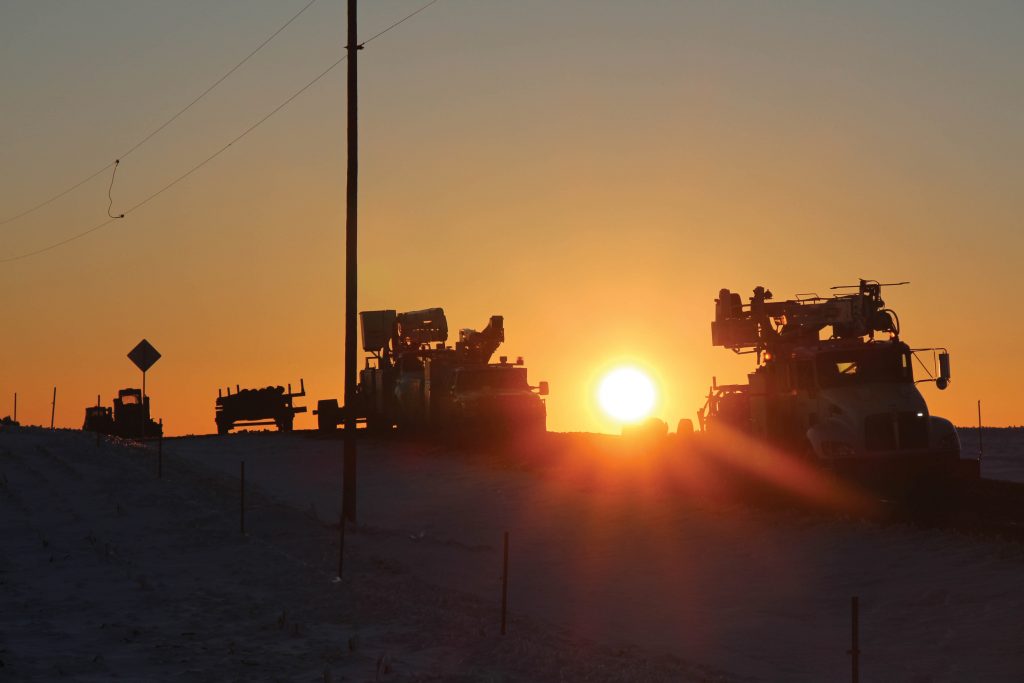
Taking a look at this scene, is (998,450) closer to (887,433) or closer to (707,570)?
(887,433)

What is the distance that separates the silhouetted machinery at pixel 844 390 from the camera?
94.4ft

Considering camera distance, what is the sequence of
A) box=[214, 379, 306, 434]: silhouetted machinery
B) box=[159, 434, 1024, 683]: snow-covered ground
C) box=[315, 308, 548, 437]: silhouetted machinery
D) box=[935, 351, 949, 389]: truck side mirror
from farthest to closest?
box=[214, 379, 306, 434]: silhouetted machinery
box=[315, 308, 548, 437]: silhouetted machinery
box=[935, 351, 949, 389]: truck side mirror
box=[159, 434, 1024, 683]: snow-covered ground

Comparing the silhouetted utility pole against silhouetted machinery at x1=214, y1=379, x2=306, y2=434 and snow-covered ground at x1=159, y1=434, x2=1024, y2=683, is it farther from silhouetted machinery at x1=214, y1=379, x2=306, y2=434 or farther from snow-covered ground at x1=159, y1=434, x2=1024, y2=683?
silhouetted machinery at x1=214, y1=379, x2=306, y2=434

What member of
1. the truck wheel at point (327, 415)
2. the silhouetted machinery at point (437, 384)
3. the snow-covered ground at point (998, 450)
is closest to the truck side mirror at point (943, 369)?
the snow-covered ground at point (998, 450)

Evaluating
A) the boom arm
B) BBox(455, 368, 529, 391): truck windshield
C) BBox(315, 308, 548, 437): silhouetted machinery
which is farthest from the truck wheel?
the boom arm

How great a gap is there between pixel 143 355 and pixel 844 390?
17.8m

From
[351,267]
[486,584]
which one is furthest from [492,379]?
[486,584]

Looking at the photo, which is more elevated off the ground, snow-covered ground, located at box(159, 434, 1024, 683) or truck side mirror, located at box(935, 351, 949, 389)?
truck side mirror, located at box(935, 351, 949, 389)

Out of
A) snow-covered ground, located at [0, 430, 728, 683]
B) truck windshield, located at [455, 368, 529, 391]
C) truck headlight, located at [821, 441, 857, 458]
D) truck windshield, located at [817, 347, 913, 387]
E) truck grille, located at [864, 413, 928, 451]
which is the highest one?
truck windshield, located at [455, 368, 529, 391]

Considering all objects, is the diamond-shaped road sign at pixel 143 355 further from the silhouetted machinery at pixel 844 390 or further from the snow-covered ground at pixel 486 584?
the silhouetted machinery at pixel 844 390

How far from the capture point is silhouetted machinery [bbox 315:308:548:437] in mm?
45688

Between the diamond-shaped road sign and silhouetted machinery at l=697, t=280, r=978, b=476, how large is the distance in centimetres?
1506

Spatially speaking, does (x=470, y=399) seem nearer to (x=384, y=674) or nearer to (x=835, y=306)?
(x=835, y=306)

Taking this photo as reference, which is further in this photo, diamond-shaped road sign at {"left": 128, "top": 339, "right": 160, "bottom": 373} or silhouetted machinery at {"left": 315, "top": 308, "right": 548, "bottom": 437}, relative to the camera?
silhouetted machinery at {"left": 315, "top": 308, "right": 548, "bottom": 437}
